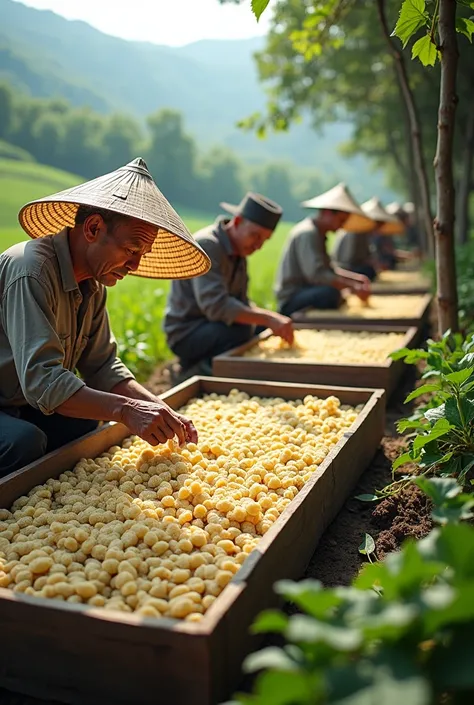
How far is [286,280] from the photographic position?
733 centimetres

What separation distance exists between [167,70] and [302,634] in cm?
7728

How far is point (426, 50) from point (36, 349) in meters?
2.18

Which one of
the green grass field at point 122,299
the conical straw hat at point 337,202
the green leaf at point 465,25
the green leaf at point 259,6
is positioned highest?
the green leaf at point 465,25

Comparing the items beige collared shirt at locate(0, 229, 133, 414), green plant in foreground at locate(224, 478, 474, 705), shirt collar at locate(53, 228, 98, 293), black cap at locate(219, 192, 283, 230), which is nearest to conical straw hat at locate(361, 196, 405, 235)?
black cap at locate(219, 192, 283, 230)

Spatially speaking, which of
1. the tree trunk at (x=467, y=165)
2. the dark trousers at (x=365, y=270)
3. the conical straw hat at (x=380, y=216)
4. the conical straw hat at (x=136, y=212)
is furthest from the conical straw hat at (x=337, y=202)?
the tree trunk at (x=467, y=165)

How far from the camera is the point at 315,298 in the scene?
7125mm

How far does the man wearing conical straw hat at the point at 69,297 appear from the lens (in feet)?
8.59

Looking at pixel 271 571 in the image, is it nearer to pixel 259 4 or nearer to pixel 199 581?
pixel 199 581

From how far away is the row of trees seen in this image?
9688 millimetres

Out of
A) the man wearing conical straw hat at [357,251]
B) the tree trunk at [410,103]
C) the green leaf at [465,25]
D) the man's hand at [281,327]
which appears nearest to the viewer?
the green leaf at [465,25]

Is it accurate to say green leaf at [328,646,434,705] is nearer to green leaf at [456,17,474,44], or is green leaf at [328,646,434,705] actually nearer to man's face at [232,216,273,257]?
green leaf at [456,17,474,44]

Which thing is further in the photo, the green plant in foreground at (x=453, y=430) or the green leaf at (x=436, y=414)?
the green leaf at (x=436, y=414)

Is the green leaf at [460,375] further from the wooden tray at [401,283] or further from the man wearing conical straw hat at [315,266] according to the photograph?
the wooden tray at [401,283]

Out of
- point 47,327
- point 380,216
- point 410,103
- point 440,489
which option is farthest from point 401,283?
point 440,489
